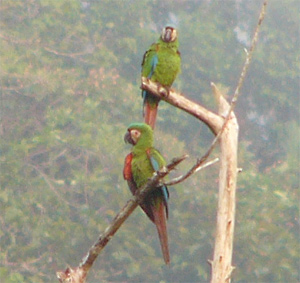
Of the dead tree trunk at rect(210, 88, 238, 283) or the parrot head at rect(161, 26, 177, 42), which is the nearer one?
the dead tree trunk at rect(210, 88, 238, 283)

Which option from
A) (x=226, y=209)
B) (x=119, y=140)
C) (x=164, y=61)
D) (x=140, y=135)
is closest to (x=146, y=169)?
(x=140, y=135)

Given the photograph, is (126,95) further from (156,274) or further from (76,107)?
(156,274)

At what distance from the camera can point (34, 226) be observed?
22.7 ft

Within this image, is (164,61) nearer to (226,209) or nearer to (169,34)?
(169,34)

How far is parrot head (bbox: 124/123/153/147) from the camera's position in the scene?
7.29 feet

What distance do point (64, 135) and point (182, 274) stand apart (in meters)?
1.88

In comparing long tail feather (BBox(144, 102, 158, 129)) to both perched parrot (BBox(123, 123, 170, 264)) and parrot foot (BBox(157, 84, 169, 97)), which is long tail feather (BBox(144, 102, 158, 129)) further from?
perched parrot (BBox(123, 123, 170, 264))

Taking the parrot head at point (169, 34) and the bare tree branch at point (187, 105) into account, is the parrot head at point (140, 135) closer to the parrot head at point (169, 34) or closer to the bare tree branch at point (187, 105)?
the bare tree branch at point (187, 105)

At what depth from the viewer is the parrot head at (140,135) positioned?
7.29 ft

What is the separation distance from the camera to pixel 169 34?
2752 millimetres

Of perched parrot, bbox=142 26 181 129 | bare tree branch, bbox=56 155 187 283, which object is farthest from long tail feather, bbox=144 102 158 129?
bare tree branch, bbox=56 155 187 283

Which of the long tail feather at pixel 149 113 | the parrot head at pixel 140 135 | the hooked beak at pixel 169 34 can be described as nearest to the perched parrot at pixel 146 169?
the parrot head at pixel 140 135

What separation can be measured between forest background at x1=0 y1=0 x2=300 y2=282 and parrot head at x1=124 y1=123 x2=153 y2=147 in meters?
4.24

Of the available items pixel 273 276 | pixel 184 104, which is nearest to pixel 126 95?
pixel 273 276
